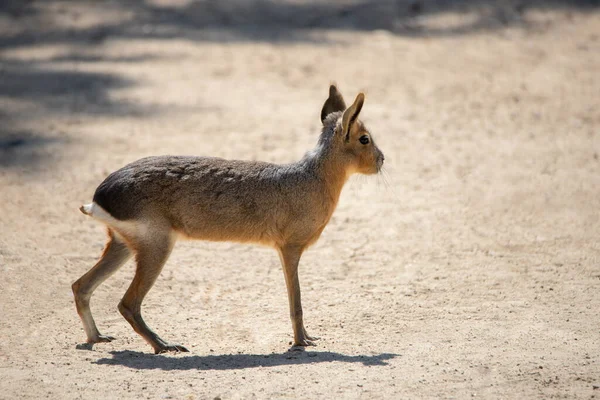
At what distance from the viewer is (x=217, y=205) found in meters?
6.51

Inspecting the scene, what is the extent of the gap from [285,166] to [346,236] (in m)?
2.20

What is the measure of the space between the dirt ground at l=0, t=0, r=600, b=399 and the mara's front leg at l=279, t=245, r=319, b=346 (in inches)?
6.3

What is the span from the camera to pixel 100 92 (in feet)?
41.6

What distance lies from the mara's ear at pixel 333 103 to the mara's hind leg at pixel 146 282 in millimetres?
1749

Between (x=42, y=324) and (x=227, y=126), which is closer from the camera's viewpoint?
(x=42, y=324)

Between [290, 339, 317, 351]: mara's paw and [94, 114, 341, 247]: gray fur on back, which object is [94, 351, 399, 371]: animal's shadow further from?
[94, 114, 341, 247]: gray fur on back

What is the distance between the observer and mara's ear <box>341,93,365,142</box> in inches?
254

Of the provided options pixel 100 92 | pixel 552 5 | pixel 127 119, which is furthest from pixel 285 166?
pixel 552 5

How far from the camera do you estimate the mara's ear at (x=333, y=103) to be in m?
7.21

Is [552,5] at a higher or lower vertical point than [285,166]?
higher

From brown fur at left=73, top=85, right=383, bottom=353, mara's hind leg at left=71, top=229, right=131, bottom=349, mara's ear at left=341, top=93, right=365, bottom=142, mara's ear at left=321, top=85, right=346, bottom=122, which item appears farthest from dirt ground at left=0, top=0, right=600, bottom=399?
mara's ear at left=341, top=93, right=365, bottom=142

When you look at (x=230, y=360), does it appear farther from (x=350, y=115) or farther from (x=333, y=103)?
(x=333, y=103)

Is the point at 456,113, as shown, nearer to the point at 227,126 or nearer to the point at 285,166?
the point at 227,126

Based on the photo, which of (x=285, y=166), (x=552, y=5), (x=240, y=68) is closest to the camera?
(x=285, y=166)
